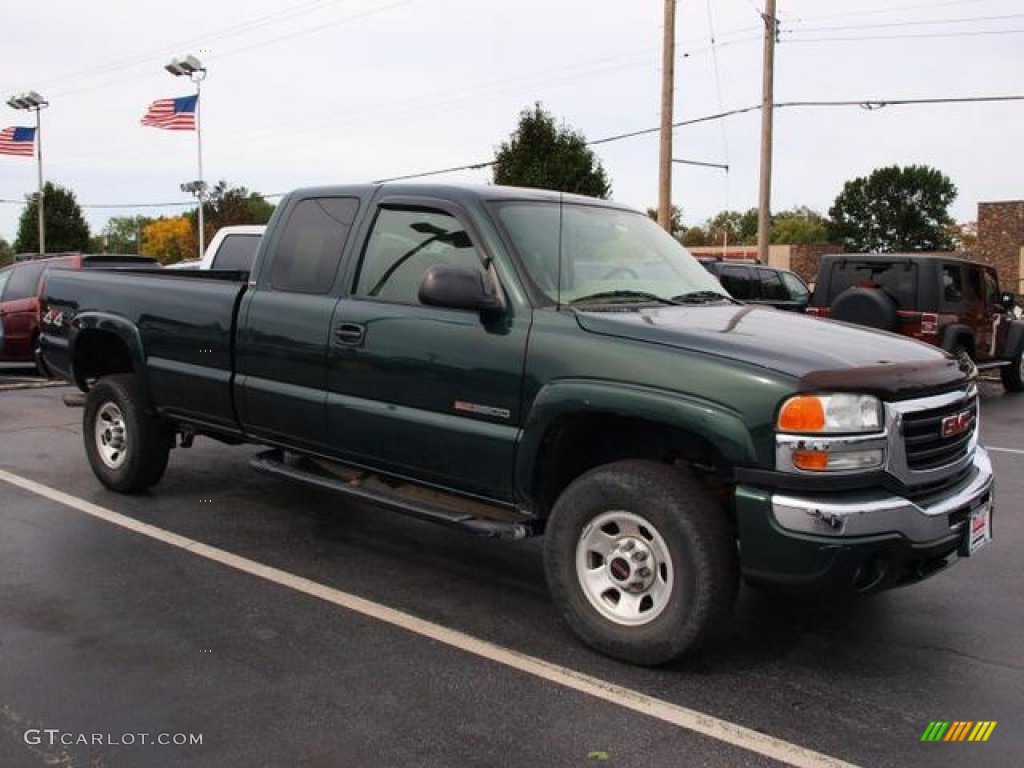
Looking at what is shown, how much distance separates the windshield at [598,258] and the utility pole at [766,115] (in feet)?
60.0

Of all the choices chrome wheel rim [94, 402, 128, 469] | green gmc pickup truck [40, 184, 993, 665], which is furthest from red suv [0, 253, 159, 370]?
green gmc pickup truck [40, 184, 993, 665]

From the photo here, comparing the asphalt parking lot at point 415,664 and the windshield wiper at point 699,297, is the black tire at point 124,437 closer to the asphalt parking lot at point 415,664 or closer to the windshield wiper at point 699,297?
the asphalt parking lot at point 415,664

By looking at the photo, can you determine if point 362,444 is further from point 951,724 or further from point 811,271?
point 811,271

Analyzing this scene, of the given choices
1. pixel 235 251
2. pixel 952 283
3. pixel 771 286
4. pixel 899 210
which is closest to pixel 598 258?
pixel 235 251

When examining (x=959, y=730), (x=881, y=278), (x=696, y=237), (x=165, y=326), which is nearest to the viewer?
(x=959, y=730)

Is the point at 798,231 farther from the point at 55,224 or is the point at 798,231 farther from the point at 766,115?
the point at 766,115

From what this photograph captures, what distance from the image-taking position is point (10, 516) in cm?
607

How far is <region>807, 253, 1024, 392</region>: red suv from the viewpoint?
39.9 feet

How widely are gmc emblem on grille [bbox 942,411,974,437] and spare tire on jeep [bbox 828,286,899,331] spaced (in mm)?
8285

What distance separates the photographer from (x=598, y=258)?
4691mm

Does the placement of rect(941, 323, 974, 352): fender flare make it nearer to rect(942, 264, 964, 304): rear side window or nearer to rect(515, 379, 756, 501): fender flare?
rect(942, 264, 964, 304): rear side window

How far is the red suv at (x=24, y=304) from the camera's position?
44.3ft

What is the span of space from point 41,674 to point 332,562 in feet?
5.73
